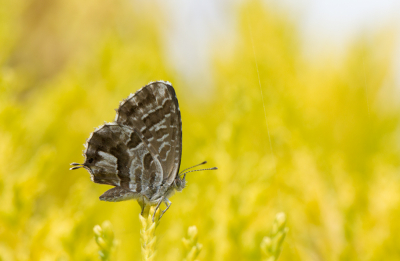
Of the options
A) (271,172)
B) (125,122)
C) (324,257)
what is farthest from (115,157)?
(324,257)

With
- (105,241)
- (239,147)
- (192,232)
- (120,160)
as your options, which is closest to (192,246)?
(192,232)

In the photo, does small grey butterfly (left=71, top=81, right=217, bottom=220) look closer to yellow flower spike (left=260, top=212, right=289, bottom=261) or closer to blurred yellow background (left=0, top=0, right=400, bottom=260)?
blurred yellow background (left=0, top=0, right=400, bottom=260)

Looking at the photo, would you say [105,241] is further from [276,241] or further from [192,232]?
[276,241]

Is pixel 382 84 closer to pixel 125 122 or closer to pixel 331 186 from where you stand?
pixel 331 186

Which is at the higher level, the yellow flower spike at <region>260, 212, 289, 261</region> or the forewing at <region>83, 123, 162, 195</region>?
the forewing at <region>83, 123, 162, 195</region>

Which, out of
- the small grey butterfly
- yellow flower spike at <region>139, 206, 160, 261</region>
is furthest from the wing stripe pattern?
yellow flower spike at <region>139, 206, 160, 261</region>

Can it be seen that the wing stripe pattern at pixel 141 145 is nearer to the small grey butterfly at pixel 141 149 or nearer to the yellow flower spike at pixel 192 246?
the small grey butterfly at pixel 141 149

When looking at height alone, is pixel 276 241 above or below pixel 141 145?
below
